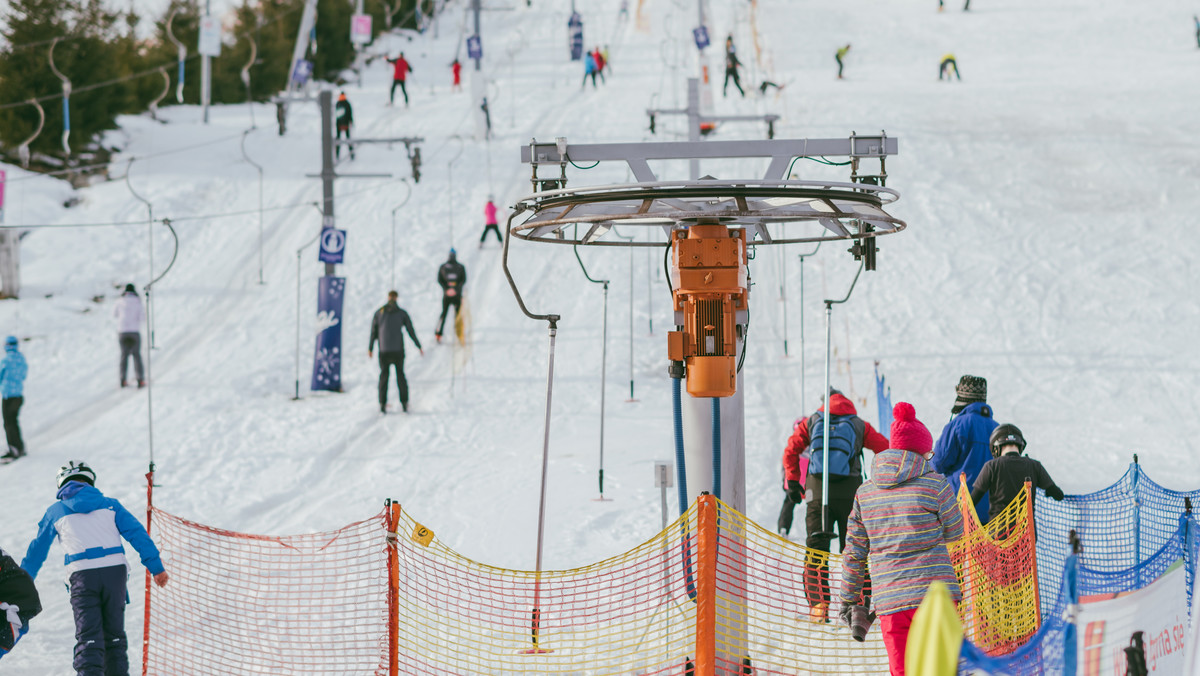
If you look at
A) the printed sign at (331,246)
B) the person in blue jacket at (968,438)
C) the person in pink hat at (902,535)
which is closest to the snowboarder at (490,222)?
the printed sign at (331,246)

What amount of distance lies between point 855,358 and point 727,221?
9.66 metres

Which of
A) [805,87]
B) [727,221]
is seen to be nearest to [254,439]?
[727,221]

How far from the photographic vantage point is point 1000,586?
19.1ft

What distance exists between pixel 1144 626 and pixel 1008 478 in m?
2.14

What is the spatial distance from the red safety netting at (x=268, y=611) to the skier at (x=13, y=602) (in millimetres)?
818

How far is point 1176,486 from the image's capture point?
33.4ft

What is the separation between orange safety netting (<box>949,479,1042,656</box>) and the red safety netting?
3.12 meters

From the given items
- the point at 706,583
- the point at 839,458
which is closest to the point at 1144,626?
the point at 706,583

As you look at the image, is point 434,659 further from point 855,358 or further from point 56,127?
point 56,127

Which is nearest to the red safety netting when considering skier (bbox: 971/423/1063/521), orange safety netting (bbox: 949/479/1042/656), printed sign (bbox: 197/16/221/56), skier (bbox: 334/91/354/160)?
orange safety netting (bbox: 949/479/1042/656)

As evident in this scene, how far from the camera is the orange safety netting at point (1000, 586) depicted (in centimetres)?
567

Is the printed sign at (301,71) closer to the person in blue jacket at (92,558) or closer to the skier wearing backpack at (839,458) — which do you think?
the skier wearing backpack at (839,458)

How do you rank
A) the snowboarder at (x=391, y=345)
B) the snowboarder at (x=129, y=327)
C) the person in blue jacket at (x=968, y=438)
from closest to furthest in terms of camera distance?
the person in blue jacket at (x=968, y=438), the snowboarder at (x=391, y=345), the snowboarder at (x=129, y=327)

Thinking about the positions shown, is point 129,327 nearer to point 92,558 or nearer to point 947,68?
point 92,558
